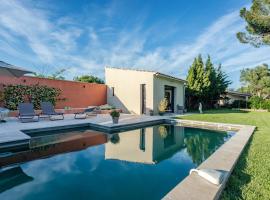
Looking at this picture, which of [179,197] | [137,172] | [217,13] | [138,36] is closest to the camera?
[179,197]

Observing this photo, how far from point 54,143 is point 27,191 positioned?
4036 mm

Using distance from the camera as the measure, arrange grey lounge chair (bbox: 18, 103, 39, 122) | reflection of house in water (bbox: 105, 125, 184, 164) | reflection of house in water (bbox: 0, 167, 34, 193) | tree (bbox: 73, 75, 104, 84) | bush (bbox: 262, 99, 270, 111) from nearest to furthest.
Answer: reflection of house in water (bbox: 0, 167, 34, 193) → reflection of house in water (bbox: 105, 125, 184, 164) → grey lounge chair (bbox: 18, 103, 39, 122) → bush (bbox: 262, 99, 270, 111) → tree (bbox: 73, 75, 104, 84)

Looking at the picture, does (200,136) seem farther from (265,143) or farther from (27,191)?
(27,191)

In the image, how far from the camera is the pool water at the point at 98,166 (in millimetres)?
3965

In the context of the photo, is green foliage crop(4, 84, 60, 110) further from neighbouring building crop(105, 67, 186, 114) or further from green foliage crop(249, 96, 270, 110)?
green foliage crop(249, 96, 270, 110)

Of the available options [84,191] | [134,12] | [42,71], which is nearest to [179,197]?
[84,191]

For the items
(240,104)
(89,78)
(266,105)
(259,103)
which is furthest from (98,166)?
(240,104)

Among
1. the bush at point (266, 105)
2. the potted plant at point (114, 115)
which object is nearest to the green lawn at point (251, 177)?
the potted plant at point (114, 115)

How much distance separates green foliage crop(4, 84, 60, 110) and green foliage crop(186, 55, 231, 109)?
1643 cm

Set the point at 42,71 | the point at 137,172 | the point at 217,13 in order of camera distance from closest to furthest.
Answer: the point at 137,172
the point at 217,13
the point at 42,71

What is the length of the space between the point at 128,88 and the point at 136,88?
865mm

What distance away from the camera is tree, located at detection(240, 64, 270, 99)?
3594 centimetres

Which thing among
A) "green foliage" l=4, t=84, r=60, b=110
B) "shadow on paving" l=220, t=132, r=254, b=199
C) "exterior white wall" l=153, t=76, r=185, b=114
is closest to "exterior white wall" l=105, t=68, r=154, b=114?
"exterior white wall" l=153, t=76, r=185, b=114

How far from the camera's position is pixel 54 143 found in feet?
25.5
